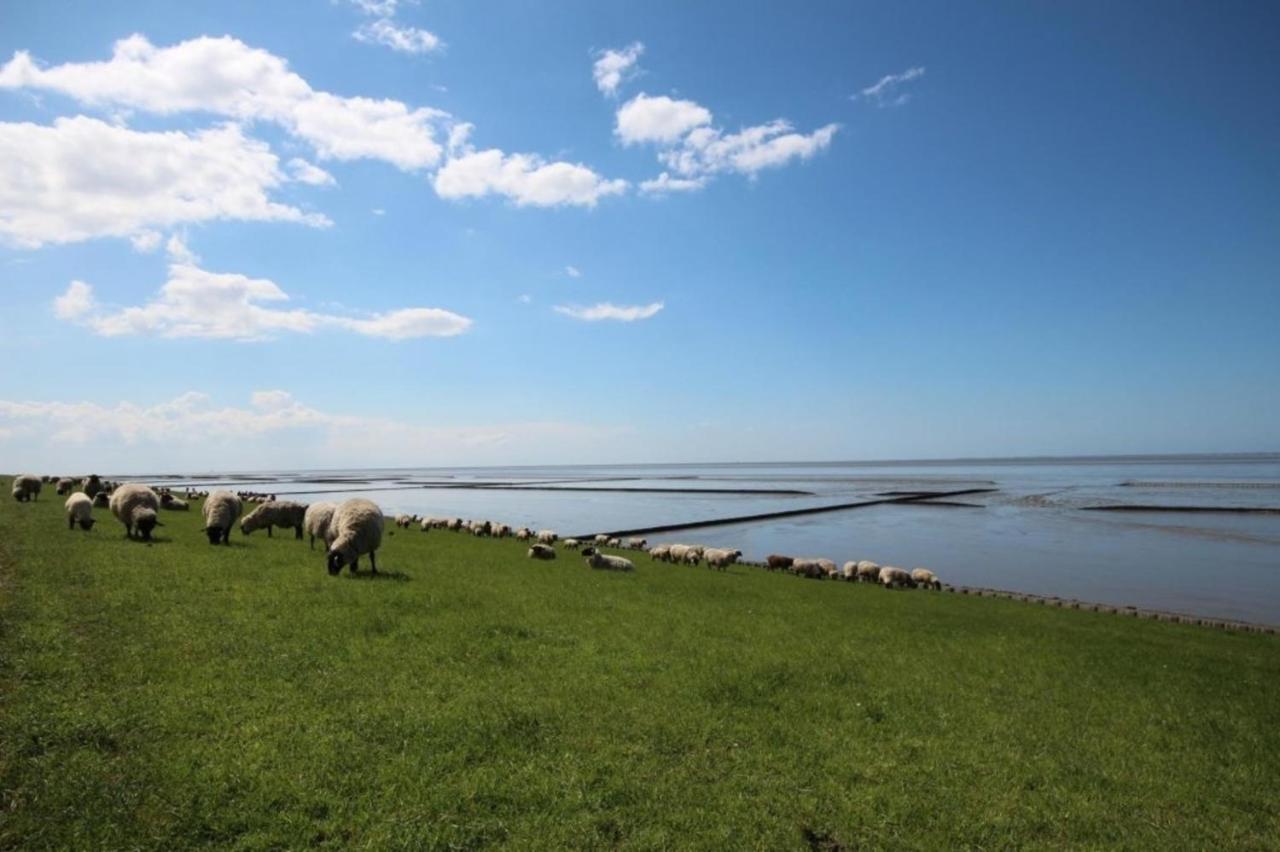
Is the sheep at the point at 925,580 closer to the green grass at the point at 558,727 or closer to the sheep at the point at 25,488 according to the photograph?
the green grass at the point at 558,727

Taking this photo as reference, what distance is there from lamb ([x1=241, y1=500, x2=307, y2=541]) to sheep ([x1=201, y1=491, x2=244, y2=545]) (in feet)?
7.95

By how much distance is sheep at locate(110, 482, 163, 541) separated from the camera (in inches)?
838

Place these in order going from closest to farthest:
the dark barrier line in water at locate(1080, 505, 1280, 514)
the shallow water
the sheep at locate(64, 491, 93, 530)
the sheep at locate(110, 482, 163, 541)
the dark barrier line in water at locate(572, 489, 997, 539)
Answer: the sheep at locate(110, 482, 163, 541) → the sheep at locate(64, 491, 93, 530) → the shallow water → the dark barrier line in water at locate(572, 489, 997, 539) → the dark barrier line in water at locate(1080, 505, 1280, 514)

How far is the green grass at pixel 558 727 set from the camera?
22.2ft

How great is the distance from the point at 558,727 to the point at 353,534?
12401mm

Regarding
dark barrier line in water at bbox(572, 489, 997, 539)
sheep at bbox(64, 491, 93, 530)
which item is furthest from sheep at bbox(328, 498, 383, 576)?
dark barrier line in water at bbox(572, 489, 997, 539)

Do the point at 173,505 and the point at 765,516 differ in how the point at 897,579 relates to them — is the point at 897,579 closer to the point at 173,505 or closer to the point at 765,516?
the point at 765,516

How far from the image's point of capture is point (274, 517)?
2698 cm

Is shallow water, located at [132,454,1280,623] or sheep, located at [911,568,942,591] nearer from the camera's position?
sheep, located at [911,568,942,591]

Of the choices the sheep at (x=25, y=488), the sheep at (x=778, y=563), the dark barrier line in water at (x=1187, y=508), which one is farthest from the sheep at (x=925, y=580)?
the dark barrier line in water at (x=1187, y=508)

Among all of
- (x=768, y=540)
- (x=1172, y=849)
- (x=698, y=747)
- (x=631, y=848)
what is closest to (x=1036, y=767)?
(x=1172, y=849)

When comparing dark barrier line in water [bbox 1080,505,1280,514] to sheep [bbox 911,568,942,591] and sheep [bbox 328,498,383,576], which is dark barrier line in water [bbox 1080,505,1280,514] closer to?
sheep [bbox 911,568,942,591]

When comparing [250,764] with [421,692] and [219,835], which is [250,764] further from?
[421,692]

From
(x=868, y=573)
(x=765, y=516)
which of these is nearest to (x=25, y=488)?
(x=868, y=573)
